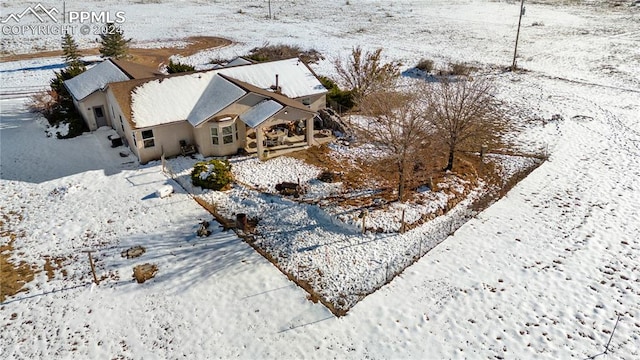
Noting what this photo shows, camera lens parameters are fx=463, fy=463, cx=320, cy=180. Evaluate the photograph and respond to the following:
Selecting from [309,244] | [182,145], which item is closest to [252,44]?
[182,145]

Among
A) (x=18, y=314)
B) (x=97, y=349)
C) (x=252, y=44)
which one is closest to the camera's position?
(x=97, y=349)

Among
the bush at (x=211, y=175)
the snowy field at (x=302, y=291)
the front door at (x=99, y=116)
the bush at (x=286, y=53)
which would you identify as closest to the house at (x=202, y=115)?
the front door at (x=99, y=116)

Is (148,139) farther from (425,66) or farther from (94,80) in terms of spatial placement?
(425,66)

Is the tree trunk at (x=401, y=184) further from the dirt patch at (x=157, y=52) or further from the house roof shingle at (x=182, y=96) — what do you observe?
the dirt patch at (x=157, y=52)

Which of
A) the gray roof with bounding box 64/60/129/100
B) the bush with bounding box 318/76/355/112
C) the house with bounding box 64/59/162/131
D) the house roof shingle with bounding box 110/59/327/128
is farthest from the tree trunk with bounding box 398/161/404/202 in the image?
the gray roof with bounding box 64/60/129/100

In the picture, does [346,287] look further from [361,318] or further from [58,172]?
[58,172]

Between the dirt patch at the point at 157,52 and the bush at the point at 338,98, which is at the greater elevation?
the dirt patch at the point at 157,52
